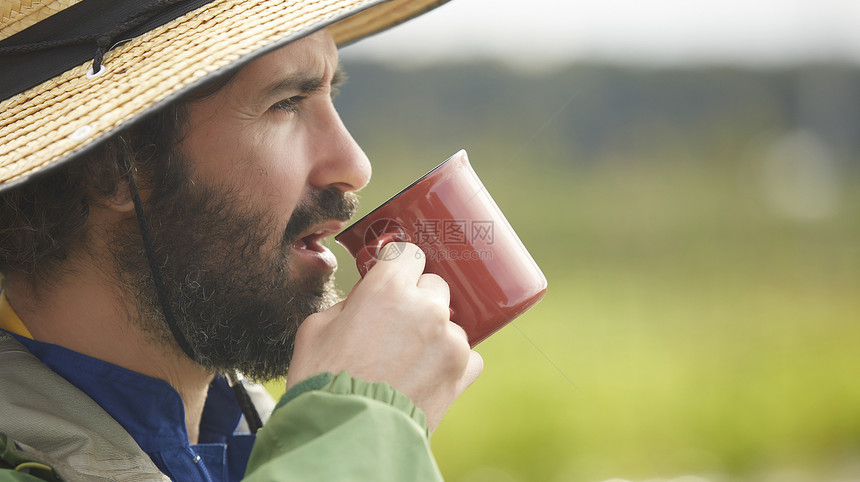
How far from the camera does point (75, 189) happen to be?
1.18m

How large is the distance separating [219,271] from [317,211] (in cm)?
19

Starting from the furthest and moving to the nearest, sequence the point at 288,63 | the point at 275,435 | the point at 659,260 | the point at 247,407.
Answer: the point at 659,260
the point at 247,407
the point at 288,63
the point at 275,435

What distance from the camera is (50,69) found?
1.04m

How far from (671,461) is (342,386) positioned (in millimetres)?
3218

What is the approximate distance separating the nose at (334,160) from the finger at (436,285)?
0.25 m

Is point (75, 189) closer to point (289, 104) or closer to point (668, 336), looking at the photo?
point (289, 104)

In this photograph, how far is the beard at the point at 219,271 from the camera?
3.84 feet

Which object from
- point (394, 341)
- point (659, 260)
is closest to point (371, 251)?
point (394, 341)

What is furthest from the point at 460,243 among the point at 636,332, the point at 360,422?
the point at 636,332

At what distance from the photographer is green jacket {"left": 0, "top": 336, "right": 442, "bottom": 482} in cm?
80

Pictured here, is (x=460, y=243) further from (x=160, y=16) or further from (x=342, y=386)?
(x=160, y=16)

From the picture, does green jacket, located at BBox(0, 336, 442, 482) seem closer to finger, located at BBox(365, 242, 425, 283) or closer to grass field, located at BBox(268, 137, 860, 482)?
finger, located at BBox(365, 242, 425, 283)

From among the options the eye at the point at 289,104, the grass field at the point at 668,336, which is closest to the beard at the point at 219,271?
the eye at the point at 289,104

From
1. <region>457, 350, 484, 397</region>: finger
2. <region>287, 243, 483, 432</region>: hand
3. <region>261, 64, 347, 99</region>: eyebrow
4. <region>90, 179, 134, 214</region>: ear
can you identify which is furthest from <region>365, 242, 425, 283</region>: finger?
<region>90, 179, 134, 214</region>: ear
